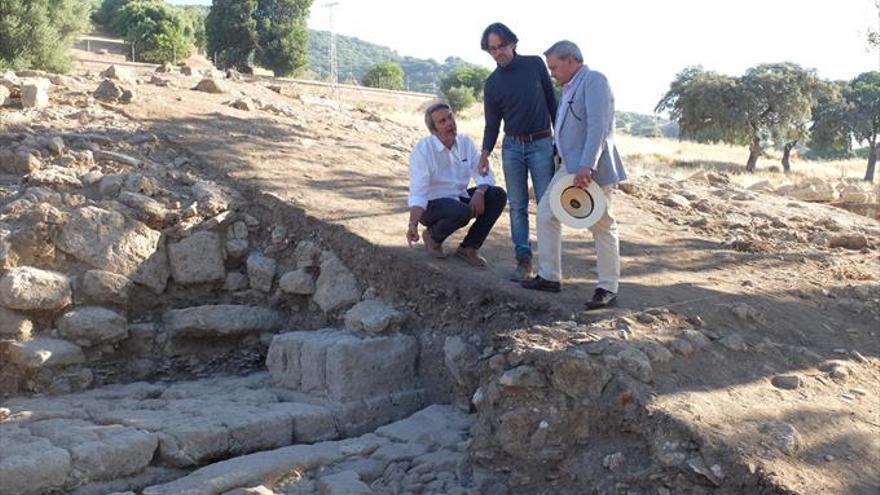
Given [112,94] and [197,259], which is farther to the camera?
[112,94]

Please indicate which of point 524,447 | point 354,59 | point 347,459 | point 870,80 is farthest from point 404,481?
point 354,59

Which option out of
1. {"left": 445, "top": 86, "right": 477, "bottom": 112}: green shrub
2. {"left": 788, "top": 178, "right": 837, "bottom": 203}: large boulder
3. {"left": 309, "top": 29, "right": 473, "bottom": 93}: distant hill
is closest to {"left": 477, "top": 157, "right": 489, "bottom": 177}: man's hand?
{"left": 788, "top": 178, "right": 837, "bottom": 203}: large boulder

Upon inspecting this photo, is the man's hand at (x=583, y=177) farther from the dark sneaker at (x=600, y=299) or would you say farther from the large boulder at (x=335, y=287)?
the large boulder at (x=335, y=287)

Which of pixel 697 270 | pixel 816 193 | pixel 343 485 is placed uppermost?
pixel 816 193

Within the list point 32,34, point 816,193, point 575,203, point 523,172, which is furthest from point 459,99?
point 575,203

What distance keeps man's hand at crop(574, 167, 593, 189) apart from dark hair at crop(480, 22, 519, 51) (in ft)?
3.91

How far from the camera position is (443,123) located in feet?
17.8

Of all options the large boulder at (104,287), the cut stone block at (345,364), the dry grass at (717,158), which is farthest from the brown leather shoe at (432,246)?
the dry grass at (717,158)

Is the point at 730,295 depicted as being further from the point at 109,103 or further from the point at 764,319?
the point at 109,103

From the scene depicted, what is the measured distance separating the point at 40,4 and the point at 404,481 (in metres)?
16.4

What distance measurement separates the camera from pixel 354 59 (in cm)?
9712

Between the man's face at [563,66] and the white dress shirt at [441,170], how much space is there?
1098 millimetres

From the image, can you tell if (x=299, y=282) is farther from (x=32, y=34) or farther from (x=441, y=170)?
(x=32, y=34)

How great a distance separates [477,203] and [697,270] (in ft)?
5.91
